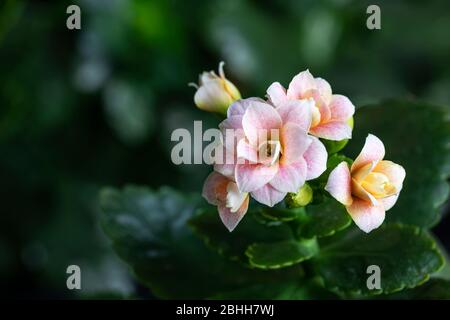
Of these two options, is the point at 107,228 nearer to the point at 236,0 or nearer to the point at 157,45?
the point at 157,45

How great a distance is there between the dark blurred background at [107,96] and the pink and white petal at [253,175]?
2.73ft

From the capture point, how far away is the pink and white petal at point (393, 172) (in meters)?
0.47

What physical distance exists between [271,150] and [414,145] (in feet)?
0.73

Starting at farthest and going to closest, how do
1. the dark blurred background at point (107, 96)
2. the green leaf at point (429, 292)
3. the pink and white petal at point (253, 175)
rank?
the dark blurred background at point (107, 96), the green leaf at point (429, 292), the pink and white petal at point (253, 175)

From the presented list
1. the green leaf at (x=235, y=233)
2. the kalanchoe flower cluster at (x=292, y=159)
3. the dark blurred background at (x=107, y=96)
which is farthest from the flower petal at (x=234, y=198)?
the dark blurred background at (x=107, y=96)

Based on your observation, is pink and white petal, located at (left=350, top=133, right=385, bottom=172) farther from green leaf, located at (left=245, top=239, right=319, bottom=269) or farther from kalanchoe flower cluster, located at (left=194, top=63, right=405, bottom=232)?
green leaf, located at (left=245, top=239, right=319, bottom=269)

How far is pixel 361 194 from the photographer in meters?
0.47

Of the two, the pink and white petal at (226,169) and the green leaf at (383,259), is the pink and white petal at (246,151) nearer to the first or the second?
the pink and white petal at (226,169)

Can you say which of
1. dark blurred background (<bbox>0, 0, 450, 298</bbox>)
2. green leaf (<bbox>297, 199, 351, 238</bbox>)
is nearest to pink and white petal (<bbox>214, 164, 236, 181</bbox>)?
green leaf (<bbox>297, 199, 351, 238</bbox>)

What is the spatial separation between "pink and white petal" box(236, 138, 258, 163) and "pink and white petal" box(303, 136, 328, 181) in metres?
0.03

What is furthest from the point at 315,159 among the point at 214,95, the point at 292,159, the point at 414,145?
the point at 414,145

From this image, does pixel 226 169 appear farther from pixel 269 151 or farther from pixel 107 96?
pixel 107 96

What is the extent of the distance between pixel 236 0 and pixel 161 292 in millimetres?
820

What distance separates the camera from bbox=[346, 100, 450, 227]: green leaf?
63 cm
